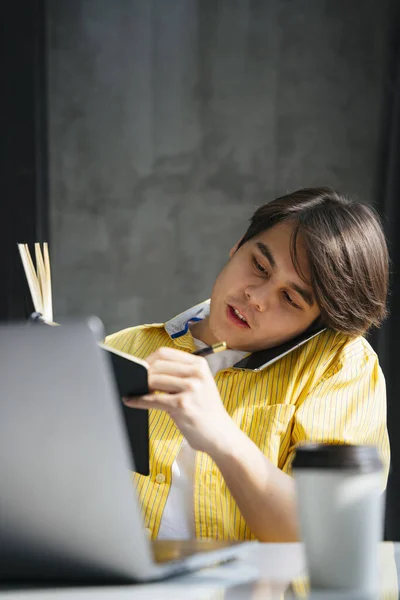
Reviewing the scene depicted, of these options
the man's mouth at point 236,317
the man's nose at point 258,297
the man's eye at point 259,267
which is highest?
the man's eye at point 259,267

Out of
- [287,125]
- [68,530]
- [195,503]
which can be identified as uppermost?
[287,125]

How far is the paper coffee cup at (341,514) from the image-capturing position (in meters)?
0.72

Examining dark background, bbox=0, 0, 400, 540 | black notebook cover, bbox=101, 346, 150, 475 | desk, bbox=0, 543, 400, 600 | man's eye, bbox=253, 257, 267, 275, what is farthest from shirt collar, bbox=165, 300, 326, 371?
dark background, bbox=0, 0, 400, 540

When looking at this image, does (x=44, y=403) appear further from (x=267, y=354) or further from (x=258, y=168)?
(x=258, y=168)

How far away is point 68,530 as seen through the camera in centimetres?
70

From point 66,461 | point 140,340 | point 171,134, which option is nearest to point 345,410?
point 140,340

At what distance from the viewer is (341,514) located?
73 cm

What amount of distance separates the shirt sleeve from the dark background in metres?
1.39

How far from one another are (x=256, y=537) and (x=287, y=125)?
1.93 metres

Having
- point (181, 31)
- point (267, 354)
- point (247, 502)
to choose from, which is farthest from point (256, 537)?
point (181, 31)

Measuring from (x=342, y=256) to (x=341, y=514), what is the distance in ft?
2.96

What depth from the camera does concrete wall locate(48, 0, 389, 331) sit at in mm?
2930

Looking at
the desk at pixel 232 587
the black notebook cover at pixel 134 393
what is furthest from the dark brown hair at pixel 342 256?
the desk at pixel 232 587

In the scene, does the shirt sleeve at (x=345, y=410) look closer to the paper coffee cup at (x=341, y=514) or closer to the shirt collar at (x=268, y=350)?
the shirt collar at (x=268, y=350)
